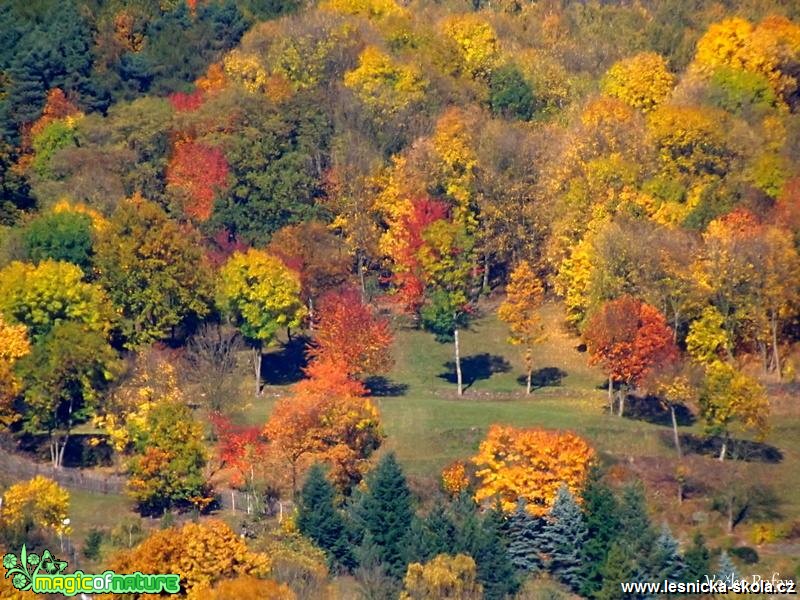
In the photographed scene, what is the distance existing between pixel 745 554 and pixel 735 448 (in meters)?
11.5

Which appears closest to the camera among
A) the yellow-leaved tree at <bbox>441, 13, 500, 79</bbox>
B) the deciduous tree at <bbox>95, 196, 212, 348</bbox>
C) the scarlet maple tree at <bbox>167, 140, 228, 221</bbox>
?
the deciduous tree at <bbox>95, 196, 212, 348</bbox>

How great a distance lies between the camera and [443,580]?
103375 mm

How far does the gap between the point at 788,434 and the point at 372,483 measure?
2440 cm

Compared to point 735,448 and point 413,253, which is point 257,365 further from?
point 735,448

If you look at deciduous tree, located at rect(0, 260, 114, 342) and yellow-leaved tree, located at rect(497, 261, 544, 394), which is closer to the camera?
deciduous tree, located at rect(0, 260, 114, 342)

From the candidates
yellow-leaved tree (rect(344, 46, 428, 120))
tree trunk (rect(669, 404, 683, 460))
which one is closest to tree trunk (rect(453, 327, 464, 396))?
tree trunk (rect(669, 404, 683, 460))

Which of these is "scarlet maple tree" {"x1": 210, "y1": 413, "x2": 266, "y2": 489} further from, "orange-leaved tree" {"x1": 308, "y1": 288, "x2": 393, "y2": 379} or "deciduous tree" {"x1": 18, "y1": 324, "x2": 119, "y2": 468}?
"orange-leaved tree" {"x1": 308, "y1": 288, "x2": 393, "y2": 379}

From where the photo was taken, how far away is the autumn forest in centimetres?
11012

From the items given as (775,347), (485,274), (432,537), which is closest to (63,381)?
(432,537)

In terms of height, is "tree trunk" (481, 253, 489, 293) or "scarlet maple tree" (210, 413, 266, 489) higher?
"tree trunk" (481, 253, 489, 293)

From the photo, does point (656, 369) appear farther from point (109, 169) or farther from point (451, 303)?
point (109, 169)

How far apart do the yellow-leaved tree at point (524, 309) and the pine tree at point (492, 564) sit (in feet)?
82.1

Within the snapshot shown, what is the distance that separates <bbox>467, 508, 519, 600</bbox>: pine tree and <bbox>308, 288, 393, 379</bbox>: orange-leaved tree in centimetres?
2103

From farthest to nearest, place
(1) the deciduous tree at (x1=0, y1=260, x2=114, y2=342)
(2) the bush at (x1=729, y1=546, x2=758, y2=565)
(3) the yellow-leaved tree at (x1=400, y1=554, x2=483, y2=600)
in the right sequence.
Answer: (1) the deciduous tree at (x1=0, y1=260, x2=114, y2=342), (2) the bush at (x1=729, y1=546, x2=758, y2=565), (3) the yellow-leaved tree at (x1=400, y1=554, x2=483, y2=600)
